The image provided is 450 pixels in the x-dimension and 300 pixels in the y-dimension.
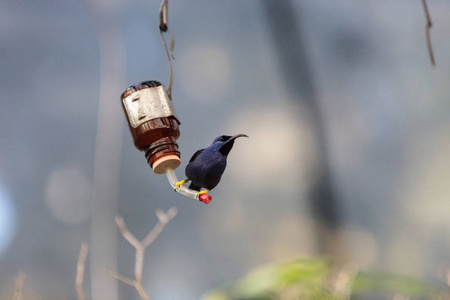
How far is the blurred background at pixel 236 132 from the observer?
154cm

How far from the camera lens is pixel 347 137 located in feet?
5.94

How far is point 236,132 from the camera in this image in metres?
1.52

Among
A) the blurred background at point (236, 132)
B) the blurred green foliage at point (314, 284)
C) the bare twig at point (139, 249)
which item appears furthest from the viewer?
the blurred background at point (236, 132)

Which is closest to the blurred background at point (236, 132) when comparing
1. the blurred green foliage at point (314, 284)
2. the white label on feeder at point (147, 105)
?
the blurred green foliage at point (314, 284)

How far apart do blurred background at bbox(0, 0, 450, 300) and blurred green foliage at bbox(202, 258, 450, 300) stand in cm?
41

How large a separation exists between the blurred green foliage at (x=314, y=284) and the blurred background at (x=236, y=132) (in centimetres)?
41

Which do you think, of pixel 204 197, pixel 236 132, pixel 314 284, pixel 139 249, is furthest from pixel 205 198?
pixel 236 132

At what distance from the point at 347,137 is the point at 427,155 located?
Answer: 12.3 inches

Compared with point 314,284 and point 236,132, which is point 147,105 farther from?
point 236,132

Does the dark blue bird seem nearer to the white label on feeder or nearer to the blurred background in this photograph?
the white label on feeder

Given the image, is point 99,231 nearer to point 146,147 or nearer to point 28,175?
point 28,175

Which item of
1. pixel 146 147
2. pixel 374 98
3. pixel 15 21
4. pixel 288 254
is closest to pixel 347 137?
pixel 374 98

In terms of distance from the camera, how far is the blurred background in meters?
1.54

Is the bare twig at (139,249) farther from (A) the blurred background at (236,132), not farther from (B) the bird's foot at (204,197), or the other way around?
(A) the blurred background at (236,132)
